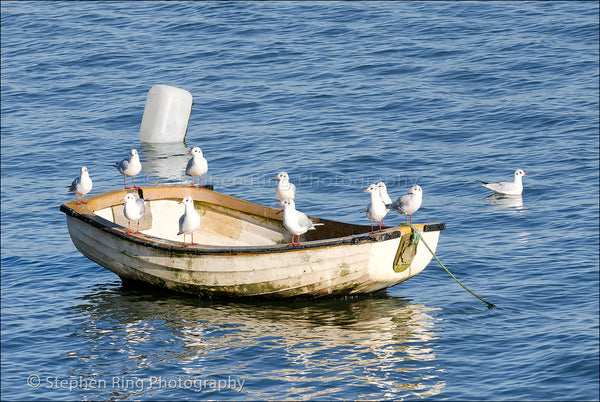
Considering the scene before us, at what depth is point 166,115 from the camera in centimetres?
2784

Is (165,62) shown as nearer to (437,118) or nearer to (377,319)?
(437,118)

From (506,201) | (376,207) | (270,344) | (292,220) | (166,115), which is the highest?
(166,115)

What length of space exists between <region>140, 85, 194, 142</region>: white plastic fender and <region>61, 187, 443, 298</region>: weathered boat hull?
431 inches

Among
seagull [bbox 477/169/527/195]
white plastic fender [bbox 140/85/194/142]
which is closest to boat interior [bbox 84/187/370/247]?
seagull [bbox 477/169/527/195]

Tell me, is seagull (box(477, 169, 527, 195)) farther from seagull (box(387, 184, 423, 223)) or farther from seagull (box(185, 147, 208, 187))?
seagull (box(185, 147, 208, 187))

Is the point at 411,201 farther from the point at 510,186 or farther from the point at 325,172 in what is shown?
the point at 325,172

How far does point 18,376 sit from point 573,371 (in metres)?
8.18

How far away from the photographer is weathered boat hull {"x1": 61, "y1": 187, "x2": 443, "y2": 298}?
49.9ft

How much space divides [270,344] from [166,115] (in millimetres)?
14838

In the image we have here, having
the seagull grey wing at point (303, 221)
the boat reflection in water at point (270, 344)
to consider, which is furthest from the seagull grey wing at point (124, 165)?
the seagull grey wing at point (303, 221)

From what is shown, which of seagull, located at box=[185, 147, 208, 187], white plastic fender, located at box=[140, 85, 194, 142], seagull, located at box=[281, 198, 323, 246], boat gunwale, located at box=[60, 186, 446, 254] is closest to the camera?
boat gunwale, located at box=[60, 186, 446, 254]

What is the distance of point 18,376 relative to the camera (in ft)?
44.8

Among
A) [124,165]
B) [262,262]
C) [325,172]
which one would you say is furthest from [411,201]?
[325,172]

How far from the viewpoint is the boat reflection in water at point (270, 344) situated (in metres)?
13.0
